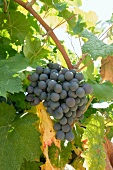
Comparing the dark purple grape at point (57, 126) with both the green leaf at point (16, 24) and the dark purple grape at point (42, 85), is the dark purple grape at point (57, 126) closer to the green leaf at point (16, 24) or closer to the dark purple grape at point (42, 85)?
the dark purple grape at point (42, 85)

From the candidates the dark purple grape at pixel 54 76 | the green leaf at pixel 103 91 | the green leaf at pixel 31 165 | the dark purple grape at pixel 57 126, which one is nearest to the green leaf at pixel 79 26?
the green leaf at pixel 103 91

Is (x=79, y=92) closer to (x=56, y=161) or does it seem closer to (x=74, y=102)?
(x=74, y=102)

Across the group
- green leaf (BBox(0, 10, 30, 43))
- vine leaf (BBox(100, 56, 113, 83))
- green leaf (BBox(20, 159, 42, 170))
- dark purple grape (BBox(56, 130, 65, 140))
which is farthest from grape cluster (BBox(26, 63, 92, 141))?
green leaf (BBox(0, 10, 30, 43))

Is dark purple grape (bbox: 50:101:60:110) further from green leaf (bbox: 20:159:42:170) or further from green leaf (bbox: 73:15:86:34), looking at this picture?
green leaf (bbox: 73:15:86:34)

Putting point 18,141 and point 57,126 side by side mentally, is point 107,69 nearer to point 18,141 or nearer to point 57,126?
point 57,126

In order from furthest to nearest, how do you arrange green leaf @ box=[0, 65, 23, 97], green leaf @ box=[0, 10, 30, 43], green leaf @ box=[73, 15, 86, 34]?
green leaf @ box=[0, 10, 30, 43] → green leaf @ box=[73, 15, 86, 34] → green leaf @ box=[0, 65, 23, 97]

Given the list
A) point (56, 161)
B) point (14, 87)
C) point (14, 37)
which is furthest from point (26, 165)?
point (14, 37)
